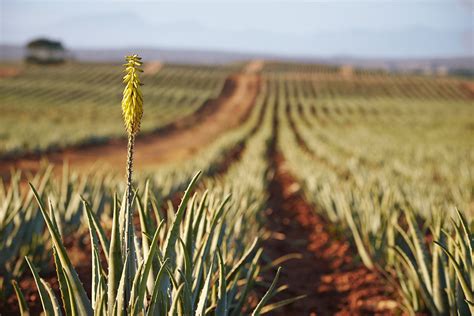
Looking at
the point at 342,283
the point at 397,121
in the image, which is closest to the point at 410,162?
the point at 342,283

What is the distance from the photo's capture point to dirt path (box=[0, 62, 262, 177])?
13177mm

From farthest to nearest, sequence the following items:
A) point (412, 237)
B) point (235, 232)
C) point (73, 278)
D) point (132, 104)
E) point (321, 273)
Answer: point (321, 273) → point (235, 232) → point (412, 237) → point (73, 278) → point (132, 104)

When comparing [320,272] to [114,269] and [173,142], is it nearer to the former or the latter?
[114,269]

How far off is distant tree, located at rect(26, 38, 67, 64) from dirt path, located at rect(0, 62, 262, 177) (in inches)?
1116

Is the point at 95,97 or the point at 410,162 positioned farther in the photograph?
the point at 95,97

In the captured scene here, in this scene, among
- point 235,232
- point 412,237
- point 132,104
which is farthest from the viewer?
point 235,232

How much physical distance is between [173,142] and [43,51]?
48.9m

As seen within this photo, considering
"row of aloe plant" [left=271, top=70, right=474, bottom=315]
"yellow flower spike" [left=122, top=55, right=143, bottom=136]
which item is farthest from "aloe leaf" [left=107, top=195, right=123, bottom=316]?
"row of aloe plant" [left=271, top=70, right=474, bottom=315]

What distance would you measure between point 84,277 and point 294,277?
1.80 m

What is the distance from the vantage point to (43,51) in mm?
60500

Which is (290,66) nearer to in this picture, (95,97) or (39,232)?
(95,97)

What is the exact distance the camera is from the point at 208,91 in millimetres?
45281

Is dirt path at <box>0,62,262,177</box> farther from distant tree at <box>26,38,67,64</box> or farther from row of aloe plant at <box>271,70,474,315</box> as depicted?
distant tree at <box>26,38,67,64</box>

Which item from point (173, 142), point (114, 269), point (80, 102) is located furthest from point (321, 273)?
point (80, 102)
